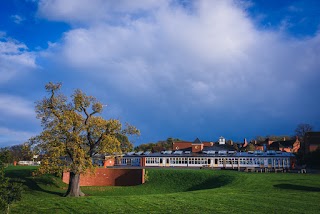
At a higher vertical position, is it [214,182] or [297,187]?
[297,187]

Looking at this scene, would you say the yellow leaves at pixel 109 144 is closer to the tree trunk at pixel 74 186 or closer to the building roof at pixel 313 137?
the tree trunk at pixel 74 186

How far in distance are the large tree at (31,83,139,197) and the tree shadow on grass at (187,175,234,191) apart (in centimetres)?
1213

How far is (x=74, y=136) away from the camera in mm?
33812

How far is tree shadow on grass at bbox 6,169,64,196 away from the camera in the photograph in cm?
3953

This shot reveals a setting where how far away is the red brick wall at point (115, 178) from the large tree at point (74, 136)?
12.3 m

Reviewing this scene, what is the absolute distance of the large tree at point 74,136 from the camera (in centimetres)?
3394

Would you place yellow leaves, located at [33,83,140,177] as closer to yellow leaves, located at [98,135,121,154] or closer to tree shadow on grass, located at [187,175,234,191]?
yellow leaves, located at [98,135,121,154]

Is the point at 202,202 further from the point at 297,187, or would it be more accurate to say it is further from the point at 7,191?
the point at 7,191

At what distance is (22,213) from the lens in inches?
838

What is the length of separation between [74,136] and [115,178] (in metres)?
17.8

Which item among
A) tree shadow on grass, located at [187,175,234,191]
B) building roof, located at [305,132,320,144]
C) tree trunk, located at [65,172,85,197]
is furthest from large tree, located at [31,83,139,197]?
building roof, located at [305,132,320,144]

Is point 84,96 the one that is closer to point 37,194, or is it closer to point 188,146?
point 37,194

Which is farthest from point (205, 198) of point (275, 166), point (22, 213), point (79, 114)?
point (275, 166)

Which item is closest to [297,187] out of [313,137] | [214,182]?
[214,182]
